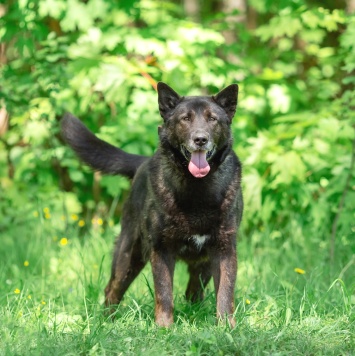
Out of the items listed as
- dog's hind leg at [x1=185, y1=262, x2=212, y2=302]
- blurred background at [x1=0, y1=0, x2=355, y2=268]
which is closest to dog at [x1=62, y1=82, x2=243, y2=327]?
dog's hind leg at [x1=185, y1=262, x2=212, y2=302]

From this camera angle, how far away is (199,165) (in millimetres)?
4215

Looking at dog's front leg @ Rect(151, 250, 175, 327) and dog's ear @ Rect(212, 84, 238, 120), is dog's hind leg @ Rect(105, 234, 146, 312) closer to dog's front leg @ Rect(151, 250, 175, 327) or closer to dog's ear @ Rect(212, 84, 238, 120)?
dog's front leg @ Rect(151, 250, 175, 327)

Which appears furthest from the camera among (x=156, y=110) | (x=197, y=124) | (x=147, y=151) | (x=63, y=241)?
(x=156, y=110)

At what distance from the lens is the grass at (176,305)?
355 centimetres

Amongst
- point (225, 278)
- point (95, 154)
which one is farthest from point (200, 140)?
point (95, 154)

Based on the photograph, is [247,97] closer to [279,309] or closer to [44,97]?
[44,97]

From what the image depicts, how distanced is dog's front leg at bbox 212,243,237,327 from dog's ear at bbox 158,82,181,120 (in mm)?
965

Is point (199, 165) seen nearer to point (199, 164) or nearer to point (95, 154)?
point (199, 164)

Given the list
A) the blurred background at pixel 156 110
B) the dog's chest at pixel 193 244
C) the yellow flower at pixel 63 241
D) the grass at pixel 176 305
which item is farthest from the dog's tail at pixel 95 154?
the blurred background at pixel 156 110

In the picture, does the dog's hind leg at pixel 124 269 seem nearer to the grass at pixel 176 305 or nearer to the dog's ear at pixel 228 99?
the grass at pixel 176 305

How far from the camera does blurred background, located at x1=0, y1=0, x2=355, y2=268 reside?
6.29 meters

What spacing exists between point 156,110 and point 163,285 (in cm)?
325

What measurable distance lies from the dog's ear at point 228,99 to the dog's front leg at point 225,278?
0.89m

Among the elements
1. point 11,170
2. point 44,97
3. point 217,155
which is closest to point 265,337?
point 217,155
